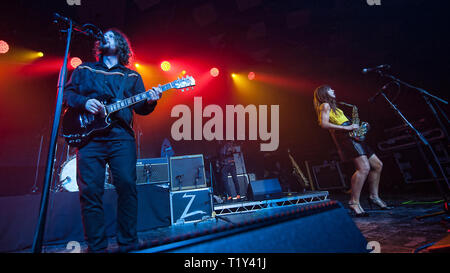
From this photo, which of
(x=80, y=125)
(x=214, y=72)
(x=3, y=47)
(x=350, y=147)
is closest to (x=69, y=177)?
(x=80, y=125)

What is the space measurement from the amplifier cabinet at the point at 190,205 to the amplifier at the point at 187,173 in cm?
29

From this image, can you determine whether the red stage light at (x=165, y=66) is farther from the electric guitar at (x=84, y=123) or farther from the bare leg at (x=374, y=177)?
the bare leg at (x=374, y=177)

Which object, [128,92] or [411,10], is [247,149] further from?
[128,92]

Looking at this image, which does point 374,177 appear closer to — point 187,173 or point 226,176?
point 187,173

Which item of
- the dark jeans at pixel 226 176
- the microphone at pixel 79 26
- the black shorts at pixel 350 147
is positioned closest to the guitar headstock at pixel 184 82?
the microphone at pixel 79 26

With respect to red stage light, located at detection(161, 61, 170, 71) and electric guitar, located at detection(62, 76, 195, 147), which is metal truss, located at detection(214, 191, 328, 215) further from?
red stage light, located at detection(161, 61, 170, 71)

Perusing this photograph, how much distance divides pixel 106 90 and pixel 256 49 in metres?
5.77

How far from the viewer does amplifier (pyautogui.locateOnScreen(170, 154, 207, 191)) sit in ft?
12.6

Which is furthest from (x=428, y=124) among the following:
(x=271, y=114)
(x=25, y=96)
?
(x=25, y=96)

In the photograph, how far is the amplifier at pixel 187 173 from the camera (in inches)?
151

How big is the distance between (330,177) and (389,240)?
5710mm

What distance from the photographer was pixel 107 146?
183cm
